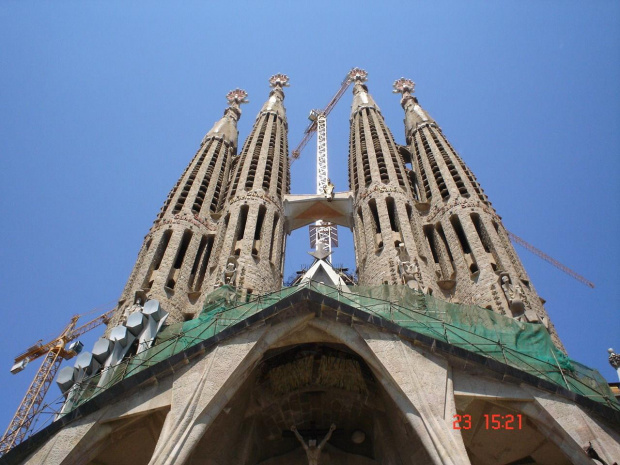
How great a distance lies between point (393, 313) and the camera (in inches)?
575

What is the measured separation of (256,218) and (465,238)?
8237mm

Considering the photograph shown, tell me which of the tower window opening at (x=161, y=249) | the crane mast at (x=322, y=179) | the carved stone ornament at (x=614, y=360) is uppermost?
the crane mast at (x=322, y=179)

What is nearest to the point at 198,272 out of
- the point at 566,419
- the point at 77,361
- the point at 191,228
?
the point at 191,228

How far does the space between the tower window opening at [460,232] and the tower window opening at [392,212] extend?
7.16 feet

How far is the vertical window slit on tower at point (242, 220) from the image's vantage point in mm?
24375

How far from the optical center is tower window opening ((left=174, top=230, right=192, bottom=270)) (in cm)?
2330

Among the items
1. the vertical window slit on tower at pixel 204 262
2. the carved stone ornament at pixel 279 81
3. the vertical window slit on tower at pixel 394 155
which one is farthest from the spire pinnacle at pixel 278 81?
the vertical window slit on tower at pixel 204 262

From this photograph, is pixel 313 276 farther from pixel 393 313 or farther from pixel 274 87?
pixel 274 87

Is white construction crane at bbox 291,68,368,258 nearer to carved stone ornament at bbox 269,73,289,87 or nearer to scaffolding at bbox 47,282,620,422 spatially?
carved stone ornament at bbox 269,73,289,87

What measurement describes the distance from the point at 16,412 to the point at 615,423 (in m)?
29.3

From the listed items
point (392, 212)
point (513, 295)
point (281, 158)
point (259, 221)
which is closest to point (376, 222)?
point (392, 212)

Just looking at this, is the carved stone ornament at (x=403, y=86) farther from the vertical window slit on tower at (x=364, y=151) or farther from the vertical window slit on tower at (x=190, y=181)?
the vertical window slit on tower at (x=190, y=181)

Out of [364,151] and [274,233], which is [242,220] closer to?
[274,233]

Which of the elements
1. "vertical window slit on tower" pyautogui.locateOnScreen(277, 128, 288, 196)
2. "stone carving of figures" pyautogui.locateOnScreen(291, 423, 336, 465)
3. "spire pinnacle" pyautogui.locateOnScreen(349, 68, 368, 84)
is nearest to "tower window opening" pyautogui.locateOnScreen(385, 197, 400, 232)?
"vertical window slit on tower" pyautogui.locateOnScreen(277, 128, 288, 196)
